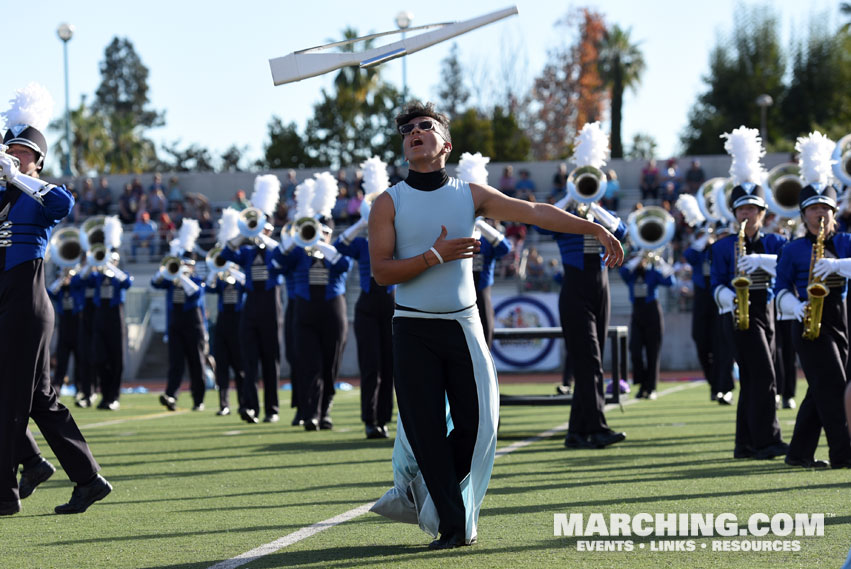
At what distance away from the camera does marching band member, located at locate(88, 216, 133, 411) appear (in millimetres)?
17062

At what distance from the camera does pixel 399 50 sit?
5.55 metres

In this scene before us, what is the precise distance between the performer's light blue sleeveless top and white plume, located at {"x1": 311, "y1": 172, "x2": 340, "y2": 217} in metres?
7.40

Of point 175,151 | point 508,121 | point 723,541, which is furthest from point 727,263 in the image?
point 175,151

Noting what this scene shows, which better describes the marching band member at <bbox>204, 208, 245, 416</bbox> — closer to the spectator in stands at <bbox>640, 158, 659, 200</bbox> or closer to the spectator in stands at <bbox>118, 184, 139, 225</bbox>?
the spectator in stands at <bbox>640, 158, 659, 200</bbox>

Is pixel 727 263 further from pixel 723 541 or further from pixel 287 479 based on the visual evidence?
pixel 723 541

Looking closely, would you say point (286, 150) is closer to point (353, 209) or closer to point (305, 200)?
point (353, 209)

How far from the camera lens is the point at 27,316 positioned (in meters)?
6.25

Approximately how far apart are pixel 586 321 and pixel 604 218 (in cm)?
78

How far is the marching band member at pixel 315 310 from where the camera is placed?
38.8 ft

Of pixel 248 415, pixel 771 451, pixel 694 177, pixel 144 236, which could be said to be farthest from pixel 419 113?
pixel 694 177

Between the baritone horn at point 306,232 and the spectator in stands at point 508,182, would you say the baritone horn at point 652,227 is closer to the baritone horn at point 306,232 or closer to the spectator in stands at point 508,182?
the baritone horn at point 306,232

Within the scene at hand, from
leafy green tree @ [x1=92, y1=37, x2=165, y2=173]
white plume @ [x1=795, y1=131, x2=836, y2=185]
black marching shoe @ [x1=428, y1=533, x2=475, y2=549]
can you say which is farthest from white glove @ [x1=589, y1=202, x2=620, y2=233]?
leafy green tree @ [x1=92, y1=37, x2=165, y2=173]

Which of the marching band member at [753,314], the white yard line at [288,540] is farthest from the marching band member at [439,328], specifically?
the marching band member at [753,314]

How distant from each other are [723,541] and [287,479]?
3438 millimetres
